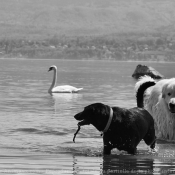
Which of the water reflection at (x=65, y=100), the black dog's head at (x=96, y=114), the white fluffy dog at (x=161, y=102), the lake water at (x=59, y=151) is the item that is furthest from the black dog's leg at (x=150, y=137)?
the water reflection at (x=65, y=100)

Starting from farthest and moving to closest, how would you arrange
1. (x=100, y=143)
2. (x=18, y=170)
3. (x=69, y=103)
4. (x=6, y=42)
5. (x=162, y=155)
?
(x=6, y=42) → (x=69, y=103) → (x=100, y=143) → (x=162, y=155) → (x=18, y=170)

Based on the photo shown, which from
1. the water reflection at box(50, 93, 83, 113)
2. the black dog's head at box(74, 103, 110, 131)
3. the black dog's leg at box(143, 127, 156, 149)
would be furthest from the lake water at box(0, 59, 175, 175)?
the water reflection at box(50, 93, 83, 113)

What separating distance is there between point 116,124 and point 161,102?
2.55m

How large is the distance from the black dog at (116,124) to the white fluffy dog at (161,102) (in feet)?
4.01

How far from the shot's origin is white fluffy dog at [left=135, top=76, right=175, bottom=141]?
1150 cm

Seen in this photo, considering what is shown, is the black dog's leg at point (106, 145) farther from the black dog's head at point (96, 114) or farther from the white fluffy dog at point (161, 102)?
the white fluffy dog at point (161, 102)

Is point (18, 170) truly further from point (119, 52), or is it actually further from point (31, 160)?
point (119, 52)

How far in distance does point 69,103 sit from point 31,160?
37.9 feet

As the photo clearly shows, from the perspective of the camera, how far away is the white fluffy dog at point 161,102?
1150 centimetres

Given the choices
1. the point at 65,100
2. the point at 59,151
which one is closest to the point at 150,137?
the point at 59,151

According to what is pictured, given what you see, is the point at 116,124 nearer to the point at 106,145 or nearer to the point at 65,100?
the point at 106,145

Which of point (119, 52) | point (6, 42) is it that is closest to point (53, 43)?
point (6, 42)

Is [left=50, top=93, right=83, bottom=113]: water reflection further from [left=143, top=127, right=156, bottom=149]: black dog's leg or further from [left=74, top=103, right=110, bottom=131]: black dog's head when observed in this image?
[left=74, top=103, right=110, bottom=131]: black dog's head

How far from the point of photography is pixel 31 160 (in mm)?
10266
